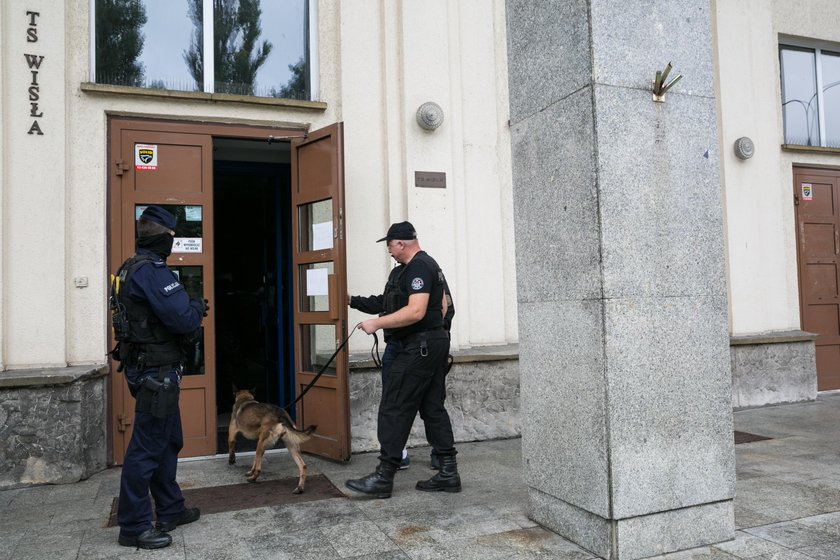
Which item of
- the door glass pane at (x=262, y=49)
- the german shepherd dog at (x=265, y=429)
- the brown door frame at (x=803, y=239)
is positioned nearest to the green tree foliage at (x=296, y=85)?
the door glass pane at (x=262, y=49)

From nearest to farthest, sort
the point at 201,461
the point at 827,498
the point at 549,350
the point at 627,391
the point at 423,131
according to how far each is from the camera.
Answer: the point at 627,391 → the point at 549,350 → the point at 827,498 → the point at 201,461 → the point at 423,131

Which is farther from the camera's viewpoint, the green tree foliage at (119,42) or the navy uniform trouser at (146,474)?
the green tree foliage at (119,42)

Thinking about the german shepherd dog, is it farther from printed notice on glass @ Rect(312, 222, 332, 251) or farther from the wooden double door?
printed notice on glass @ Rect(312, 222, 332, 251)

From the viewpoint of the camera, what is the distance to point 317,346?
6.22 metres

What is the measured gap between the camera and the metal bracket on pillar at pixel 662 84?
12.3ft

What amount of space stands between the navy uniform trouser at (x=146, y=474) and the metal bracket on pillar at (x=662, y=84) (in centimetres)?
343

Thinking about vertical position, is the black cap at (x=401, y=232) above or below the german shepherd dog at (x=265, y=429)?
above

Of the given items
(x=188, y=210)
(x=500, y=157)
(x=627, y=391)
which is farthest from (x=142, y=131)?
(x=627, y=391)

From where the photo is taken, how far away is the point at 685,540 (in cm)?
376

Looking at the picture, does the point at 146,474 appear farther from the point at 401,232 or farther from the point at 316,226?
the point at 316,226

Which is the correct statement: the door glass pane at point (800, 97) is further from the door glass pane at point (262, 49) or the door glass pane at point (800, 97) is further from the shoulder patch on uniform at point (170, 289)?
the shoulder patch on uniform at point (170, 289)

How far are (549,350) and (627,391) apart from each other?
55cm

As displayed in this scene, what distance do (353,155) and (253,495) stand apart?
3400 millimetres

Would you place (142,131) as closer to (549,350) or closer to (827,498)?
(549,350)
